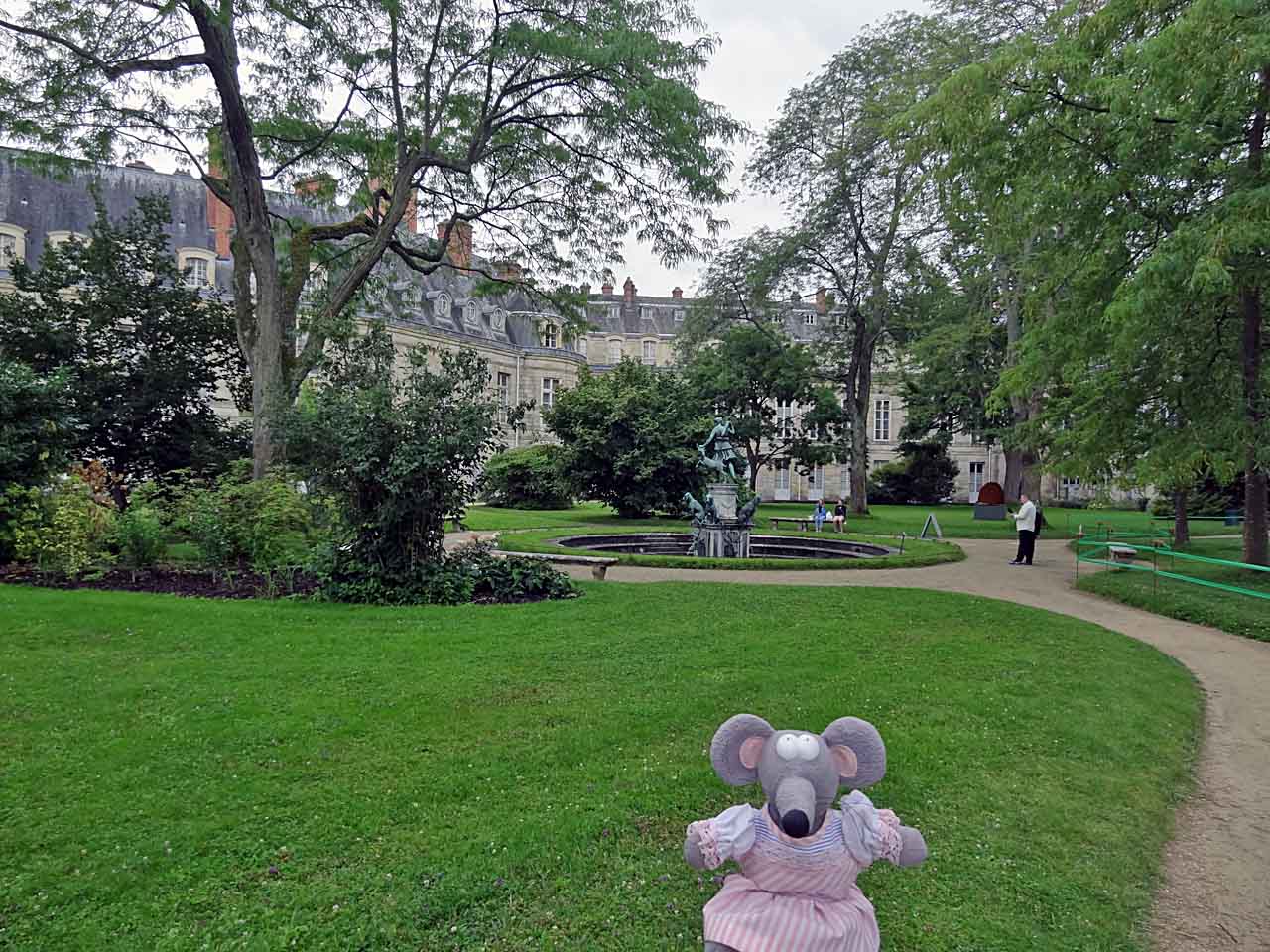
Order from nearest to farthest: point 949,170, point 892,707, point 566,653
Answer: point 892,707 → point 566,653 → point 949,170

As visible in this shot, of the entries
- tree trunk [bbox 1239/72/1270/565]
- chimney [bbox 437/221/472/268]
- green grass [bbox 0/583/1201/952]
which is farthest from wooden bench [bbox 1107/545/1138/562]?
chimney [bbox 437/221/472/268]

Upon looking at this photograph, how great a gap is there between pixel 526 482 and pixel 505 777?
97.1 feet

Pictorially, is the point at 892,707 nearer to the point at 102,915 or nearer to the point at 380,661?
the point at 380,661

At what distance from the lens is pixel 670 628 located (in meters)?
7.99

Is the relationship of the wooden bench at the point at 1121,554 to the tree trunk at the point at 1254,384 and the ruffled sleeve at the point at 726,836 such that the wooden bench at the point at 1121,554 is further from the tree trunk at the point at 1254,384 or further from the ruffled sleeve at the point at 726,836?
the ruffled sleeve at the point at 726,836

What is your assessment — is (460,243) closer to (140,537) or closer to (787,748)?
(140,537)

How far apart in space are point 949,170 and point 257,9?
39.7 ft

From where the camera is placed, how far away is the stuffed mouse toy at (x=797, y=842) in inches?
90.7

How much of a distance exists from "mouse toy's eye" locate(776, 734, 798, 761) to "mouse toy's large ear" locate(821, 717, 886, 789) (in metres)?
0.14

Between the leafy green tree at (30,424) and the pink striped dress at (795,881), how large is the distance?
42.3 feet

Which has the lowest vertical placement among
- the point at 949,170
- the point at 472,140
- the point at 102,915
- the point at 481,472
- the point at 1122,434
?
the point at 102,915

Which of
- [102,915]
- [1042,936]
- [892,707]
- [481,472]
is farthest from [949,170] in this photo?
[102,915]

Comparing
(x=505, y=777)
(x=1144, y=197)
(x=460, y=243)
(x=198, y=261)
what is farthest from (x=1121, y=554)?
(x=198, y=261)

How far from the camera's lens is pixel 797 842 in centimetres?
240
